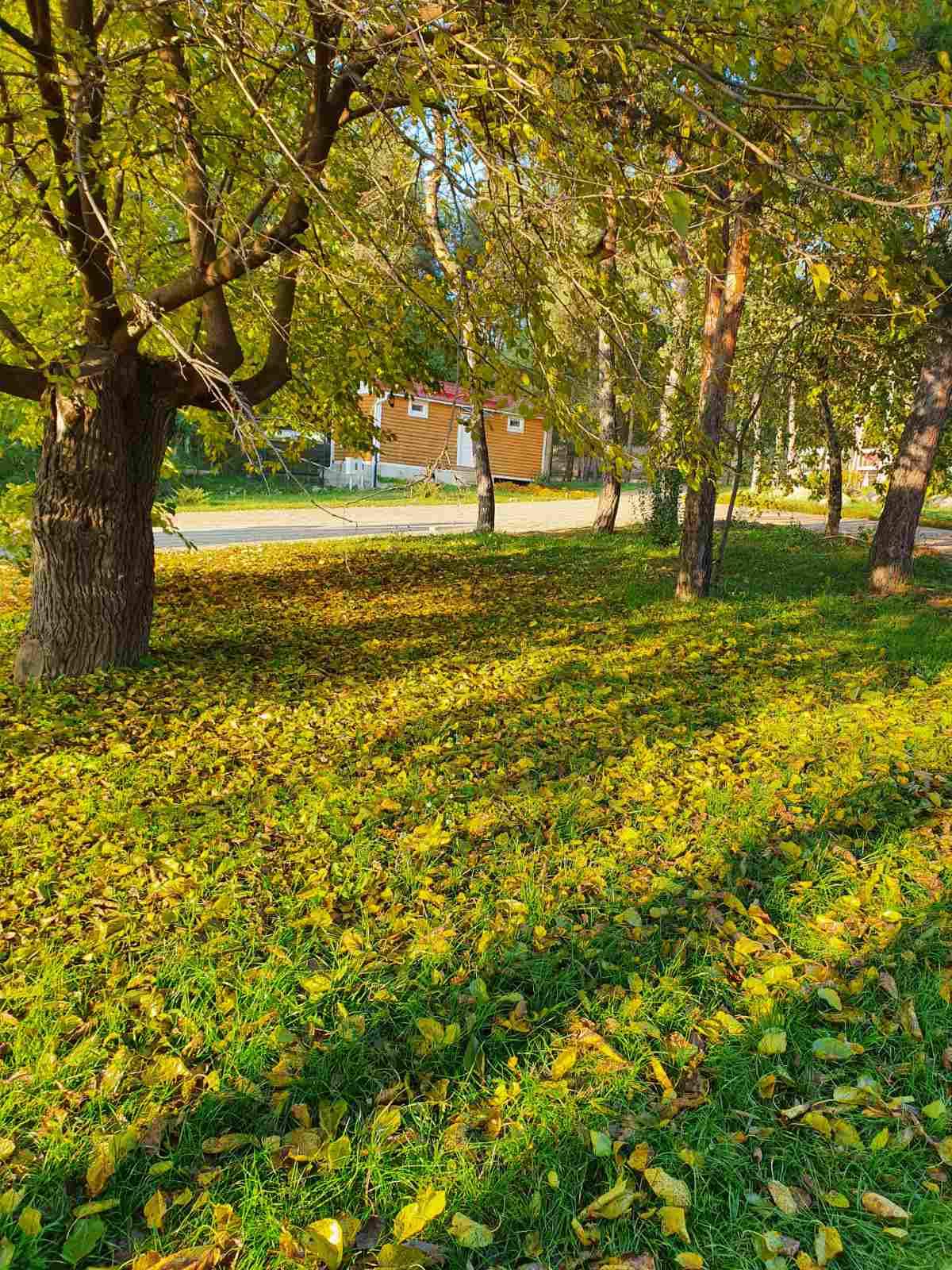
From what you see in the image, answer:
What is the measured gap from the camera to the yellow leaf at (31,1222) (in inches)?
76.8

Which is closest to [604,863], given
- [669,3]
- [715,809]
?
[715,809]

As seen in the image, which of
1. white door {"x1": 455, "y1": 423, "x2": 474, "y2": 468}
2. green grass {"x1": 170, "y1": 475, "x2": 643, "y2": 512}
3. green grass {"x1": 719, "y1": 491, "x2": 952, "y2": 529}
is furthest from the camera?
white door {"x1": 455, "y1": 423, "x2": 474, "y2": 468}

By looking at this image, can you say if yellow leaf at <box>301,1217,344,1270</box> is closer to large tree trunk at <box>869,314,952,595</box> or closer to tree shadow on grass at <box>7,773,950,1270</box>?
tree shadow on grass at <box>7,773,950,1270</box>

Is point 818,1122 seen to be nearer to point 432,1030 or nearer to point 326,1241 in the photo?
point 432,1030

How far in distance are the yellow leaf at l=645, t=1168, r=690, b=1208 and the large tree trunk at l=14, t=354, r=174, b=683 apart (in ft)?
17.8

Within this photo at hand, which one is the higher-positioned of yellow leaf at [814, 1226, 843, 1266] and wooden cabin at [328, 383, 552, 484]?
wooden cabin at [328, 383, 552, 484]

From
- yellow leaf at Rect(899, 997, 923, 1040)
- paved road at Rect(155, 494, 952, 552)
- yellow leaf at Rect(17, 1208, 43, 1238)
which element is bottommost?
yellow leaf at Rect(17, 1208, 43, 1238)

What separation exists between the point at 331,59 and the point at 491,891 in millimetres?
5308

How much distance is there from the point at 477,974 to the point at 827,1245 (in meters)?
1.36

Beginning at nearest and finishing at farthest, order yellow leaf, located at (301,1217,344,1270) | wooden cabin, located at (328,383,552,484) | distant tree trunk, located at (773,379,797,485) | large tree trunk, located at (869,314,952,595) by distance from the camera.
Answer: yellow leaf, located at (301,1217,344,1270) → large tree trunk, located at (869,314,952,595) → distant tree trunk, located at (773,379,797,485) → wooden cabin, located at (328,383,552,484)

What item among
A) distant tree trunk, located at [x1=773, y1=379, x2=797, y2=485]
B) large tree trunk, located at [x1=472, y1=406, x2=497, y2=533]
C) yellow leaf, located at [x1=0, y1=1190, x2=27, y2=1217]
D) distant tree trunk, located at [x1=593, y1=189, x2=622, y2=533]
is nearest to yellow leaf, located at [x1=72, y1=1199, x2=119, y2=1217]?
yellow leaf, located at [x1=0, y1=1190, x2=27, y2=1217]

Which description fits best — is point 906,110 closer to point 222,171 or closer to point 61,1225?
point 61,1225

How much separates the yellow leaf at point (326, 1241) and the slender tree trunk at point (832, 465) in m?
14.6

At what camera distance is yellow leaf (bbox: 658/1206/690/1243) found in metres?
1.94
